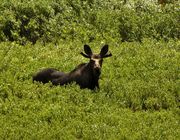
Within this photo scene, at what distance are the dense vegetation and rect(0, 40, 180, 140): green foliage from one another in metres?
0.03

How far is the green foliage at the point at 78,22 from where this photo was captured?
26.6m

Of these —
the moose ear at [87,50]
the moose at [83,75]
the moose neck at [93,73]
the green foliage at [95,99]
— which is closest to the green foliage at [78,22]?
the green foliage at [95,99]

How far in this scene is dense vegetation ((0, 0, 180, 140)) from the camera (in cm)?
1409

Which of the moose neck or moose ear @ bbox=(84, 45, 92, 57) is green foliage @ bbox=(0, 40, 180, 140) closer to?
the moose neck

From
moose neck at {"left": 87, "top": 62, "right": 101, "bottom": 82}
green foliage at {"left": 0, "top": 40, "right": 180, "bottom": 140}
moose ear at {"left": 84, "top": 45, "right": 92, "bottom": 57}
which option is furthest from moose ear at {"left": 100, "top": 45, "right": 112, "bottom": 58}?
green foliage at {"left": 0, "top": 40, "right": 180, "bottom": 140}

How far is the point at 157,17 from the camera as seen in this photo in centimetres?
2978

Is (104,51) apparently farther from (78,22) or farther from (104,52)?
(78,22)

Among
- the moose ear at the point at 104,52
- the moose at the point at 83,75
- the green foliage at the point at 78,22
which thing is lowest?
the green foliage at the point at 78,22

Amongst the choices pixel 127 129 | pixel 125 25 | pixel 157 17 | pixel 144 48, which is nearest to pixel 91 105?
pixel 127 129

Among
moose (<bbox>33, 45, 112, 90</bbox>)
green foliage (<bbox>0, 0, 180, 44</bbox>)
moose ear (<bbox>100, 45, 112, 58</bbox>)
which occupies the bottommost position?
green foliage (<bbox>0, 0, 180, 44</bbox>)

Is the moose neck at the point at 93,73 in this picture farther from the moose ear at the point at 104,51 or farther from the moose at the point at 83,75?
the moose ear at the point at 104,51

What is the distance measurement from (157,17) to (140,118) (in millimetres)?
15654

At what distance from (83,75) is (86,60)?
3.70 metres

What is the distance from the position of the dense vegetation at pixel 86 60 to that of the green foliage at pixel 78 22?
0.16 feet
